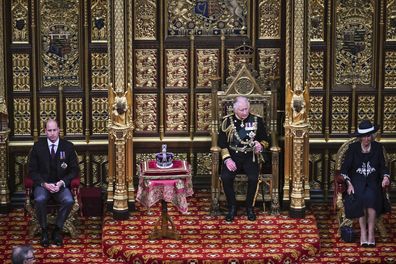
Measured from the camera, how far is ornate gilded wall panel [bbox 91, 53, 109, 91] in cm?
1669

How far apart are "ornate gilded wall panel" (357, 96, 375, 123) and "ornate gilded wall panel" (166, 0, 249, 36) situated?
1.95m

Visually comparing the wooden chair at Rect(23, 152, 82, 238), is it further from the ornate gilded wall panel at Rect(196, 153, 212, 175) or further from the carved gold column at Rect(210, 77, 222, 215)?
the ornate gilded wall panel at Rect(196, 153, 212, 175)

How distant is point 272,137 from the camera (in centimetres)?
1620

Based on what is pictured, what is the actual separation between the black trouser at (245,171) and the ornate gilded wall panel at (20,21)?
3365mm

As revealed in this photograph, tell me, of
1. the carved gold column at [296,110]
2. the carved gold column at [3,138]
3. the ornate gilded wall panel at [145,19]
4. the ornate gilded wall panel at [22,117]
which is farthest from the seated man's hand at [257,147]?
the carved gold column at [3,138]

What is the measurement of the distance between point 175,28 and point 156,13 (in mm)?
344

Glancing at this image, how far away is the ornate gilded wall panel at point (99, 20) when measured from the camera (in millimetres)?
16531

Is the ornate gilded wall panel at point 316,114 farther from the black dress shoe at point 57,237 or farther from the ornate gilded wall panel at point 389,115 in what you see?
the black dress shoe at point 57,237

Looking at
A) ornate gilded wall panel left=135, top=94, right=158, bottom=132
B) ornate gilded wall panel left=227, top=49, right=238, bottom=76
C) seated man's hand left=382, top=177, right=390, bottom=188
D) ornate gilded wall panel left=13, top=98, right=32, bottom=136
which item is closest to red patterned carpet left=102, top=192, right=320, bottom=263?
seated man's hand left=382, top=177, right=390, bottom=188

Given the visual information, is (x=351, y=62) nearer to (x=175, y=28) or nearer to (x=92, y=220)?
(x=175, y=28)

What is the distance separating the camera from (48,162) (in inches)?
610

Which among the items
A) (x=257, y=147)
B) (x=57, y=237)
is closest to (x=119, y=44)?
(x=257, y=147)

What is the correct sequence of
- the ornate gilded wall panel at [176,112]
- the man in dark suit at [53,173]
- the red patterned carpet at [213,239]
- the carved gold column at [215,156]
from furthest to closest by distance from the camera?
the ornate gilded wall panel at [176,112] → the carved gold column at [215,156] → the man in dark suit at [53,173] → the red patterned carpet at [213,239]

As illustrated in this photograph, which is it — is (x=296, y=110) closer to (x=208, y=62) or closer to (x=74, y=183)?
(x=208, y=62)
